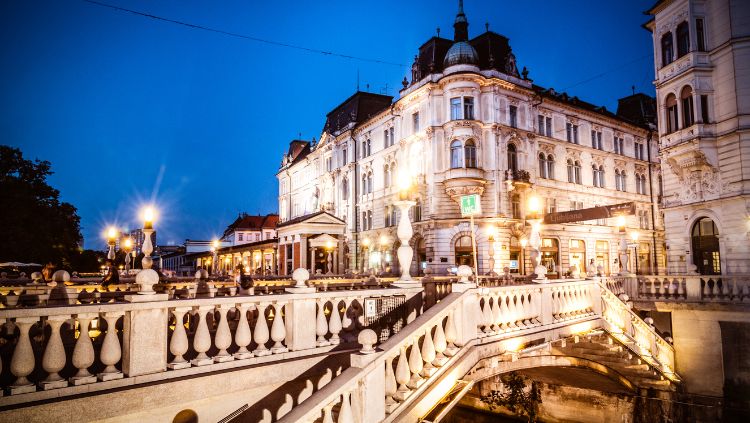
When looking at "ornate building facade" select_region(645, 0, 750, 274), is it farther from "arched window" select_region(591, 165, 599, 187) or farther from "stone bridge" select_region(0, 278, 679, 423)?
"arched window" select_region(591, 165, 599, 187)

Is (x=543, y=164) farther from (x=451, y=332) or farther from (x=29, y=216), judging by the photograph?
(x=29, y=216)

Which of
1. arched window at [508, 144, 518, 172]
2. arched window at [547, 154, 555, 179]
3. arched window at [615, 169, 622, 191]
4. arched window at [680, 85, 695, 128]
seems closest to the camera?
arched window at [680, 85, 695, 128]

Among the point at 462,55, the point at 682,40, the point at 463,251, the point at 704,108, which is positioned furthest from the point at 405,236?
the point at 462,55

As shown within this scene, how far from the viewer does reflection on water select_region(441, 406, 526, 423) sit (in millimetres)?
17523

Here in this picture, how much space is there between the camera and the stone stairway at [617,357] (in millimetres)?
12758

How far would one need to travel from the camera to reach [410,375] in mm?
6352

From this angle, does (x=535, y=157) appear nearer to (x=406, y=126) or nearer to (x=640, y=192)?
(x=406, y=126)

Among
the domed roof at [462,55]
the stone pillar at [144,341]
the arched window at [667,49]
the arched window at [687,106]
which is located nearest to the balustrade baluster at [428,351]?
the stone pillar at [144,341]

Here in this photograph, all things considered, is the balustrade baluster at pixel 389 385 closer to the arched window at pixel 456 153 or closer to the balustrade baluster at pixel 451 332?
the balustrade baluster at pixel 451 332

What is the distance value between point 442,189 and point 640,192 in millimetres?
25336

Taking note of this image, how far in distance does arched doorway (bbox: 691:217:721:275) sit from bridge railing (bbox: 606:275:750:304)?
3.44 metres

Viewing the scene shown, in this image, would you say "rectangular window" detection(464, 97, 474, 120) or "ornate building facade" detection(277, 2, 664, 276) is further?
"rectangular window" detection(464, 97, 474, 120)

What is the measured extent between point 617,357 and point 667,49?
18.9 m

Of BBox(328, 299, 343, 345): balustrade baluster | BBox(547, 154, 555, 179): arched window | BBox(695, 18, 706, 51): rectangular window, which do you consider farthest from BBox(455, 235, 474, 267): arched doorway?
BBox(328, 299, 343, 345): balustrade baluster
